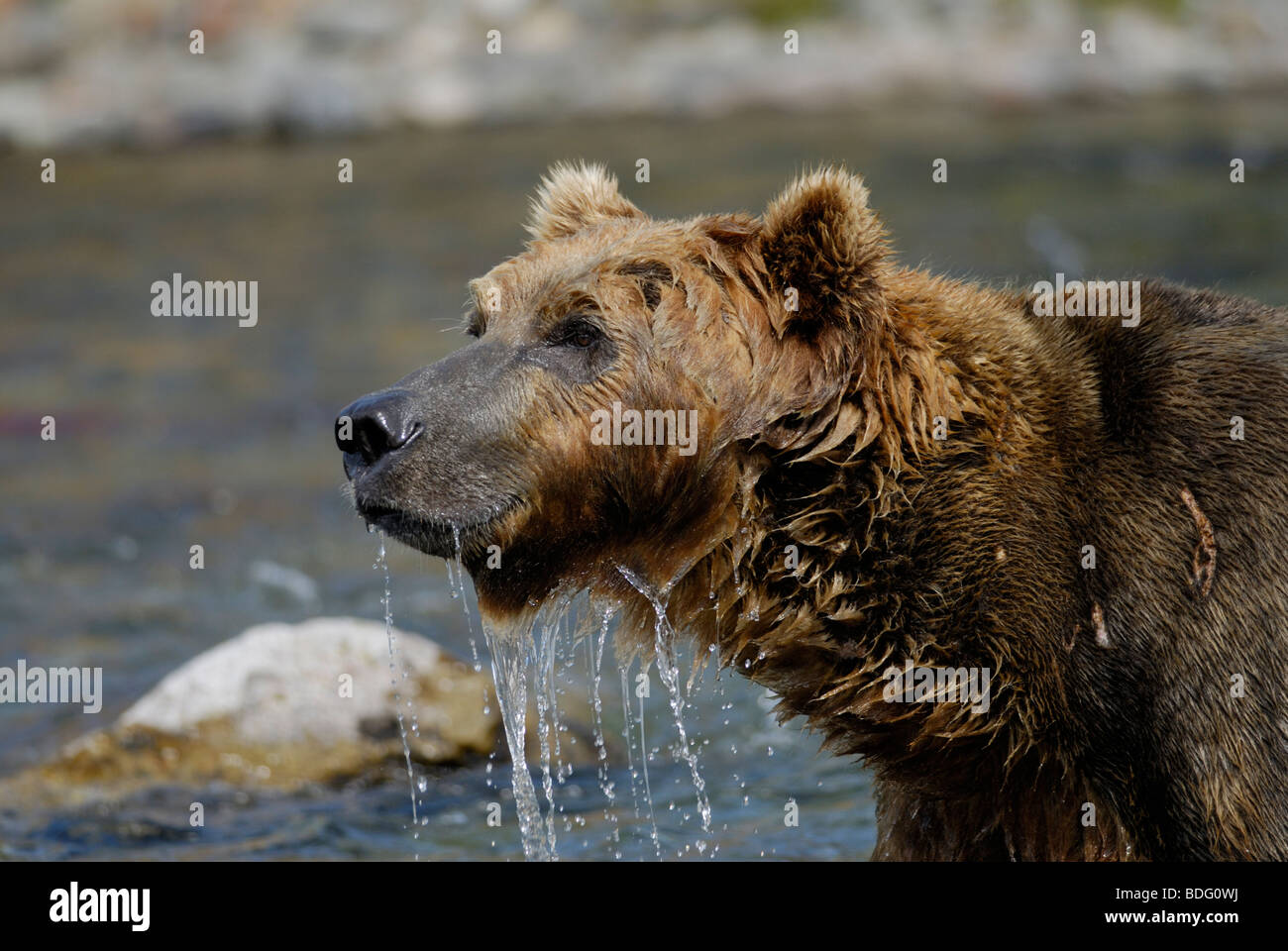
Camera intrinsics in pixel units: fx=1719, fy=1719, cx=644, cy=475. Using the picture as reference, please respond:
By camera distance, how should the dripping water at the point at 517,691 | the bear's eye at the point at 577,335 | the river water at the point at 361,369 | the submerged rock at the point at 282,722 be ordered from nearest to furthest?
1. the bear's eye at the point at 577,335
2. the dripping water at the point at 517,691
3. the river water at the point at 361,369
4. the submerged rock at the point at 282,722

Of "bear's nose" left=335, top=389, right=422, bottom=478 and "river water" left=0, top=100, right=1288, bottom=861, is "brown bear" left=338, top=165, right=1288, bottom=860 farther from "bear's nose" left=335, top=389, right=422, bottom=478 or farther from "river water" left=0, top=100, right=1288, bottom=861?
"river water" left=0, top=100, right=1288, bottom=861

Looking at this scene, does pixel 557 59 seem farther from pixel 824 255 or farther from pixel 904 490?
pixel 904 490

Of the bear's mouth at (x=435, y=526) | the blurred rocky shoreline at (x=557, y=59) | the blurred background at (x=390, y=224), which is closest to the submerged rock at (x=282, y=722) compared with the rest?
the blurred background at (x=390, y=224)

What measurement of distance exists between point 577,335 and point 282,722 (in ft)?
11.4

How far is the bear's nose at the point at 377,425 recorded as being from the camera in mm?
4734

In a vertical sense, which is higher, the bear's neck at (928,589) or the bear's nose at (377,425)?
the bear's nose at (377,425)

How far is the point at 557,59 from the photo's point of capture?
82.6 feet

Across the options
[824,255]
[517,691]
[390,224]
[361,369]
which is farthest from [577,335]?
[390,224]

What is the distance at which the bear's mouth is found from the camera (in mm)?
4812

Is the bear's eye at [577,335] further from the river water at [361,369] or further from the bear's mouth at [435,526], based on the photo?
the river water at [361,369]

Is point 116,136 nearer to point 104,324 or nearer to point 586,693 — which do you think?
point 104,324

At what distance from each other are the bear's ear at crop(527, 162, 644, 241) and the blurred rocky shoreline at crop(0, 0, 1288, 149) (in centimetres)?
1889

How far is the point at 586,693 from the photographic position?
859cm

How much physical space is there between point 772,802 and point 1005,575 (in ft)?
10.1
